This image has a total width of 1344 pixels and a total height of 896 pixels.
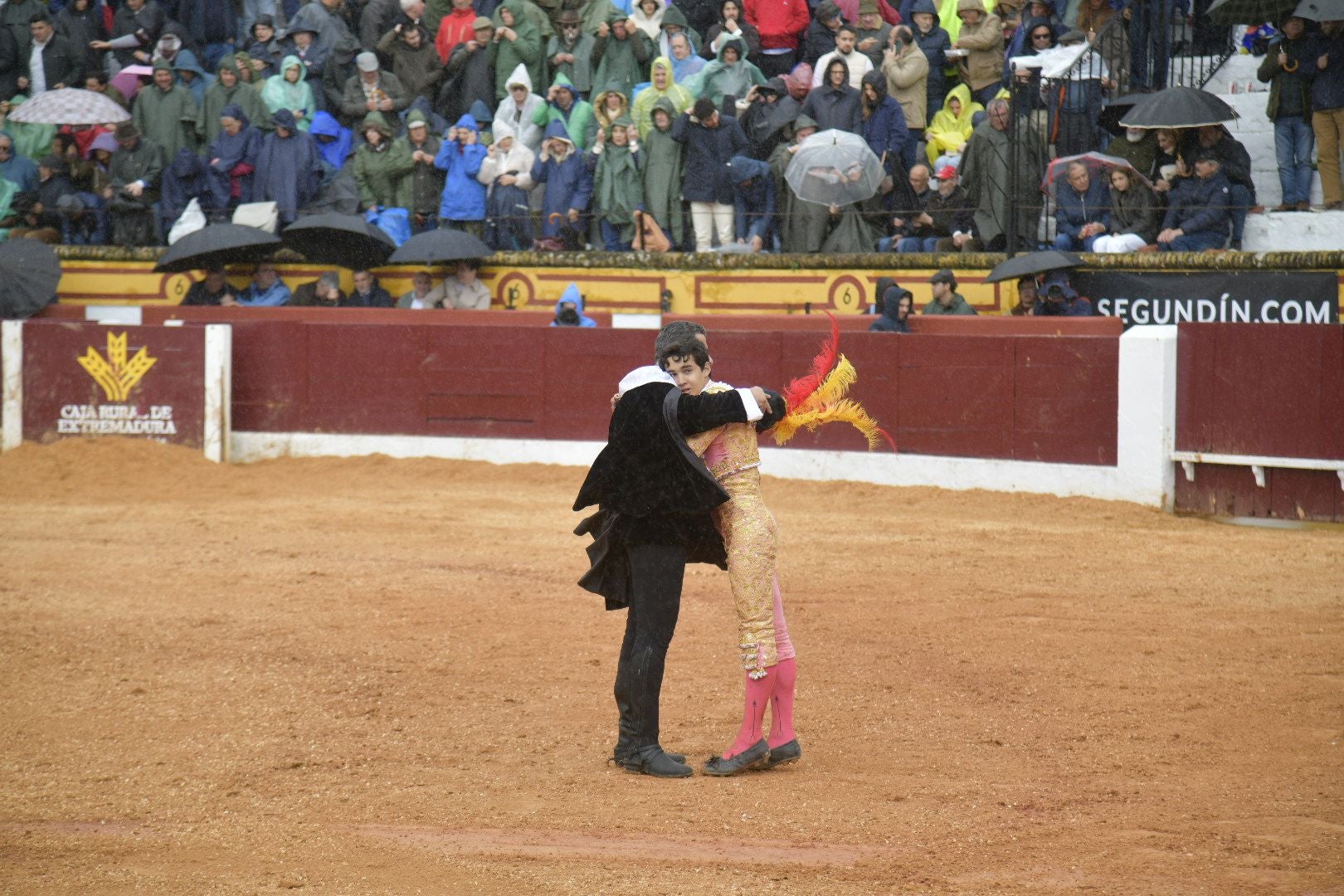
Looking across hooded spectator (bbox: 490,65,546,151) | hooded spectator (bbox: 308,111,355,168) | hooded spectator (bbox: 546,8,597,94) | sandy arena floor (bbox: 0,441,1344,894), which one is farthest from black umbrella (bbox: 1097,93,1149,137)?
hooded spectator (bbox: 308,111,355,168)

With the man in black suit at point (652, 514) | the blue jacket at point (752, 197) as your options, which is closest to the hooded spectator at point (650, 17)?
the blue jacket at point (752, 197)

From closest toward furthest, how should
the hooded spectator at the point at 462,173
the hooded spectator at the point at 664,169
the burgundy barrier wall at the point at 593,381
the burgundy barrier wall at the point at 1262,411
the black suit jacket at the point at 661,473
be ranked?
the black suit jacket at the point at 661,473
the burgundy barrier wall at the point at 1262,411
the burgundy barrier wall at the point at 593,381
the hooded spectator at the point at 664,169
the hooded spectator at the point at 462,173

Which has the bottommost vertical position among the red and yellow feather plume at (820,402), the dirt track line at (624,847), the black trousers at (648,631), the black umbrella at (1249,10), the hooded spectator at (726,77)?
the dirt track line at (624,847)

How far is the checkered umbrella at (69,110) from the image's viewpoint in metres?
15.8

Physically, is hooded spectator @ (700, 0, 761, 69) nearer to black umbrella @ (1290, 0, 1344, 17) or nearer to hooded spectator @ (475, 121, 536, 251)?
hooded spectator @ (475, 121, 536, 251)

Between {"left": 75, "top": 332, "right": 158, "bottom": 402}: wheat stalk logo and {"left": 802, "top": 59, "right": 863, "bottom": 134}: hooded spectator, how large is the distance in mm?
6266

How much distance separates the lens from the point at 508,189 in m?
15.2

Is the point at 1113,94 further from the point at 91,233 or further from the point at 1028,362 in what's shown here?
the point at 91,233

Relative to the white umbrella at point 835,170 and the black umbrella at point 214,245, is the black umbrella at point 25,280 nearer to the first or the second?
the black umbrella at point 214,245

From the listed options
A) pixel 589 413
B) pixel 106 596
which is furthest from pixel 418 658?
pixel 589 413

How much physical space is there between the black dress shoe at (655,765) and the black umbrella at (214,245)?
35.5 ft

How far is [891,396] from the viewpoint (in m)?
12.5

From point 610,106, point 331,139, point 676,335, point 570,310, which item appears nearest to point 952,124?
point 610,106

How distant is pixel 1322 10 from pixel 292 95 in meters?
9.71
